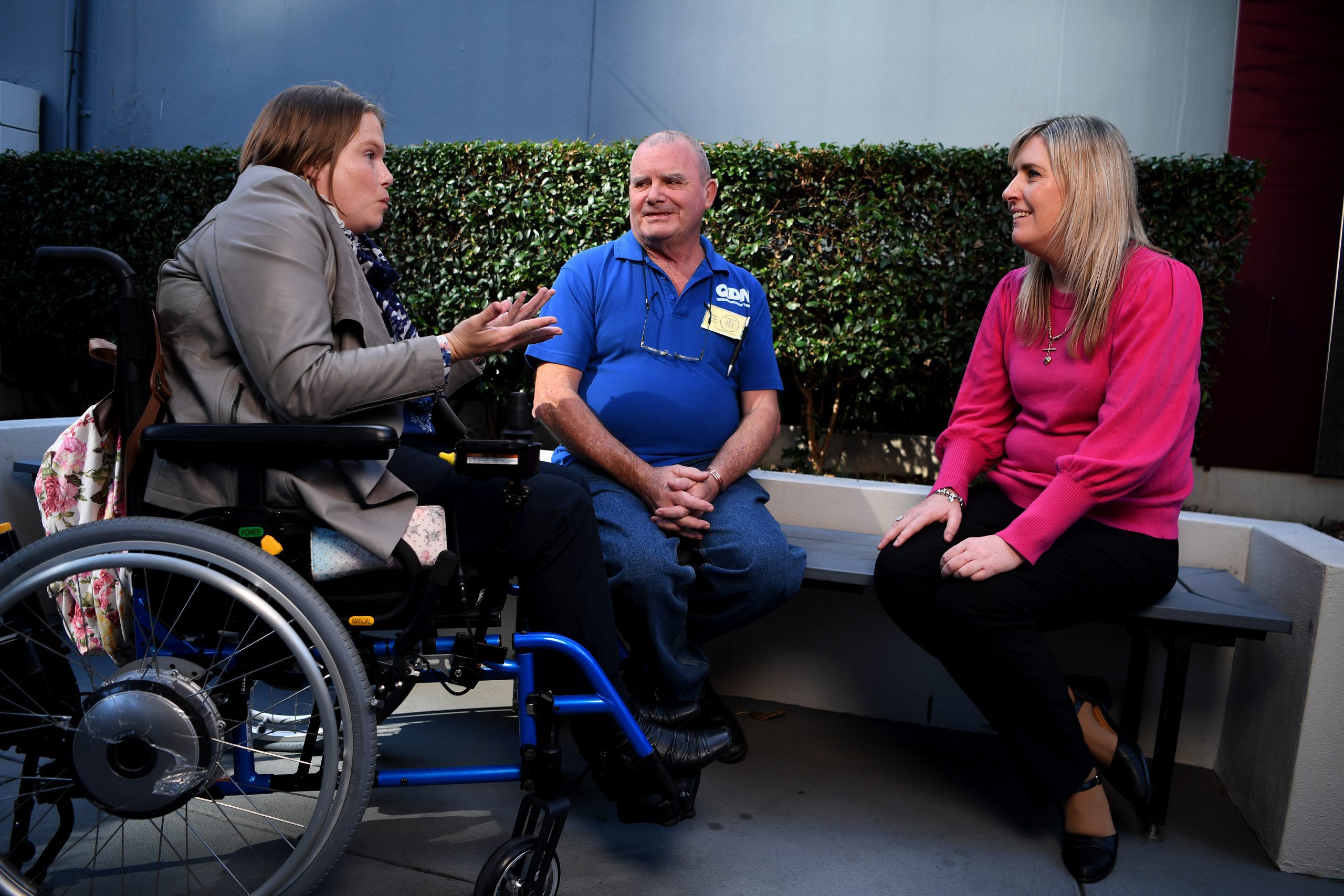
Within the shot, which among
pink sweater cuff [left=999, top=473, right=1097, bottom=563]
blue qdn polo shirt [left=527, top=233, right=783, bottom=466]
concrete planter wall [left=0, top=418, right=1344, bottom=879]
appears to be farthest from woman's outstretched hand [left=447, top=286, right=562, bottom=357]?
concrete planter wall [left=0, top=418, right=1344, bottom=879]

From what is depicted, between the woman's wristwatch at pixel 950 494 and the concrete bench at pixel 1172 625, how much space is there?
0.26m

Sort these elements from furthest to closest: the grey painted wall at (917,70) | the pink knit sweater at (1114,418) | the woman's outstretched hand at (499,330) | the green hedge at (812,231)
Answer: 1. the grey painted wall at (917,70)
2. the green hedge at (812,231)
3. the pink knit sweater at (1114,418)
4. the woman's outstretched hand at (499,330)

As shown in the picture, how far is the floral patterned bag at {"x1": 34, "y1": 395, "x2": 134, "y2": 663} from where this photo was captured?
5.39ft

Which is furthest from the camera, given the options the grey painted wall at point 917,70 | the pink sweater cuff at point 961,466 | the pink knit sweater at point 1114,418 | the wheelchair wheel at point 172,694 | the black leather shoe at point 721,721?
the grey painted wall at point 917,70

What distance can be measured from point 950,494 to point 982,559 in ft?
1.11

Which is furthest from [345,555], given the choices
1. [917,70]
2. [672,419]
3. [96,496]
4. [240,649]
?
[917,70]

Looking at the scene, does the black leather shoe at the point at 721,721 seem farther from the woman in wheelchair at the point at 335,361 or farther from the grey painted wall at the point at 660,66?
the grey painted wall at the point at 660,66

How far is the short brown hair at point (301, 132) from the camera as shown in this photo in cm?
188

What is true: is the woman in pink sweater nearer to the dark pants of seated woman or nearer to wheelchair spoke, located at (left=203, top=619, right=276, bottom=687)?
the dark pants of seated woman

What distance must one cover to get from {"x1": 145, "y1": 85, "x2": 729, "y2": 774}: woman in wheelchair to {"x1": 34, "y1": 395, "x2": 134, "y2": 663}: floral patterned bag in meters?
0.11

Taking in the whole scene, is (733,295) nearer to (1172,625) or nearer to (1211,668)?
(1172,625)

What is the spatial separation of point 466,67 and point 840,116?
240 cm

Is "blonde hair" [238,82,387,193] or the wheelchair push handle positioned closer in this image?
the wheelchair push handle

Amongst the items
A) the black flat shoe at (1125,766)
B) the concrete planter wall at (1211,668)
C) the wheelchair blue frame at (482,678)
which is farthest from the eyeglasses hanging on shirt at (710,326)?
the black flat shoe at (1125,766)
